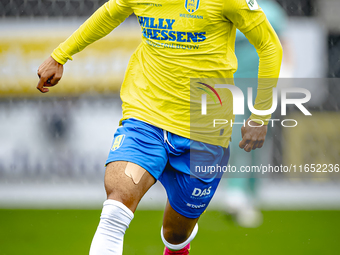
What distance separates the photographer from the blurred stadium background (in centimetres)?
393

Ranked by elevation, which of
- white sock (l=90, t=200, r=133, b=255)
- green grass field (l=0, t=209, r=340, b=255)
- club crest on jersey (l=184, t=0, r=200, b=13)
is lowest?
green grass field (l=0, t=209, r=340, b=255)

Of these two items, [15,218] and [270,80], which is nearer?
[270,80]

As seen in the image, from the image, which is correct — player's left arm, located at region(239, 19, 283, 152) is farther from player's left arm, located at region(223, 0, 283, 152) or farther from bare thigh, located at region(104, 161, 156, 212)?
bare thigh, located at region(104, 161, 156, 212)

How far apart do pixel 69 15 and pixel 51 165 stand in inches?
56.3

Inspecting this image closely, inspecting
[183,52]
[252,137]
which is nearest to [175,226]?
[252,137]

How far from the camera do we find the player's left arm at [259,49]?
5.96 feet

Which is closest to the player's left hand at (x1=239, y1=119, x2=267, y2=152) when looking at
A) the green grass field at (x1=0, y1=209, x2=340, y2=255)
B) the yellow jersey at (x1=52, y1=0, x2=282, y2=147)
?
the yellow jersey at (x1=52, y1=0, x2=282, y2=147)

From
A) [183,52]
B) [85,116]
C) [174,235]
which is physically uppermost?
[183,52]

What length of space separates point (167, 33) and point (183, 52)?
0.36ft

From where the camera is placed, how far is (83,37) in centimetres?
211

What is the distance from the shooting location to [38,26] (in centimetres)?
393

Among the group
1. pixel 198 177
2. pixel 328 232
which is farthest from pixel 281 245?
pixel 198 177

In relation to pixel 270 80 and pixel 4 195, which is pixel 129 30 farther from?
pixel 270 80

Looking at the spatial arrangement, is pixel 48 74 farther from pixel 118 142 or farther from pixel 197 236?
pixel 197 236
